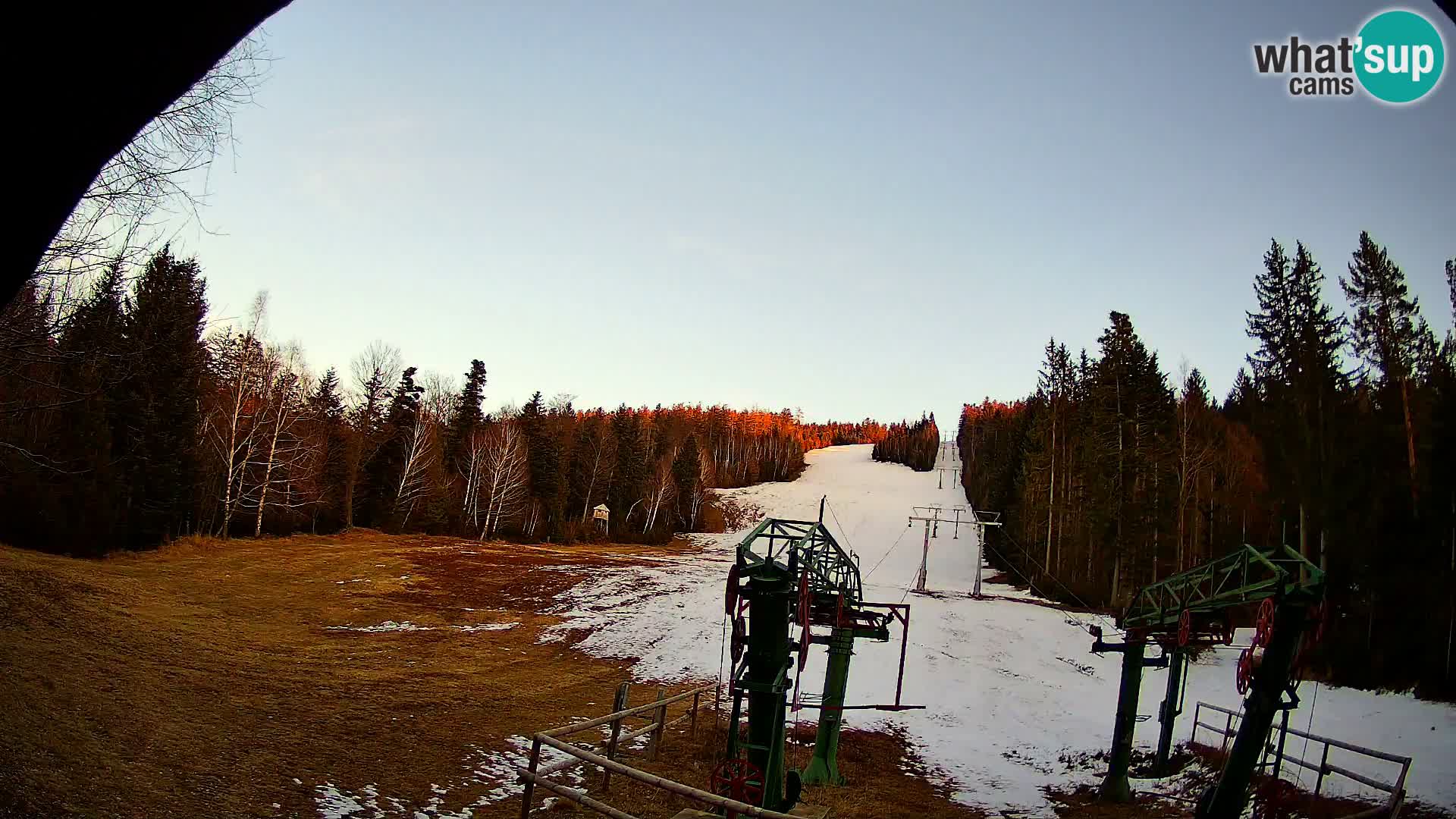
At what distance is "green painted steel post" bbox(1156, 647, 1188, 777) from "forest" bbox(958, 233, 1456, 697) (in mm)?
4639

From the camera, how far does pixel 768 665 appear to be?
39.7 feet

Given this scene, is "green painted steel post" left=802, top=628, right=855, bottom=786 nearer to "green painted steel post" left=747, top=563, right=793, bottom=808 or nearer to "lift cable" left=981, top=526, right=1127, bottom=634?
"green painted steel post" left=747, top=563, right=793, bottom=808

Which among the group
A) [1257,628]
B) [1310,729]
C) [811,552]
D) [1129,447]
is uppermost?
[1129,447]

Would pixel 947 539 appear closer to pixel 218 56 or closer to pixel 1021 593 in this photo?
pixel 1021 593

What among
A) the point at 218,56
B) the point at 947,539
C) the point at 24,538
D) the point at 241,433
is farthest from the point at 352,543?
the point at 947,539

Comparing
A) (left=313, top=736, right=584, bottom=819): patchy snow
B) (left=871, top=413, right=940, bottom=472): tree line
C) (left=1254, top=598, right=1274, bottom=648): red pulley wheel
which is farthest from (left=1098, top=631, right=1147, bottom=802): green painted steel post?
(left=871, top=413, right=940, bottom=472): tree line

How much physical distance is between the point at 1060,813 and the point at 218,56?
727 inches

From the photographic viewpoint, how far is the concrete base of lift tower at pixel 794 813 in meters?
10.7

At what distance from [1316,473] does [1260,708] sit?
67.8 ft

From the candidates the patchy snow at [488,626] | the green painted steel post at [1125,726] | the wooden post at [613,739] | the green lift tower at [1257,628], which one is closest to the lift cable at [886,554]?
the patchy snow at [488,626]

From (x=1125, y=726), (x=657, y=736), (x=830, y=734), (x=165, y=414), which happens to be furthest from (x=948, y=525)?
(x=165, y=414)

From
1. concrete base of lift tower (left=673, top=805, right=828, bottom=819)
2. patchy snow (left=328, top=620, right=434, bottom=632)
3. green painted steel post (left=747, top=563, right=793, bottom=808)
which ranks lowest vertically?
patchy snow (left=328, top=620, right=434, bottom=632)

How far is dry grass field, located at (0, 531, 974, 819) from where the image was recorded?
11.1 metres

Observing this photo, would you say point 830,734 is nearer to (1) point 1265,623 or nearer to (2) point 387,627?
(1) point 1265,623
